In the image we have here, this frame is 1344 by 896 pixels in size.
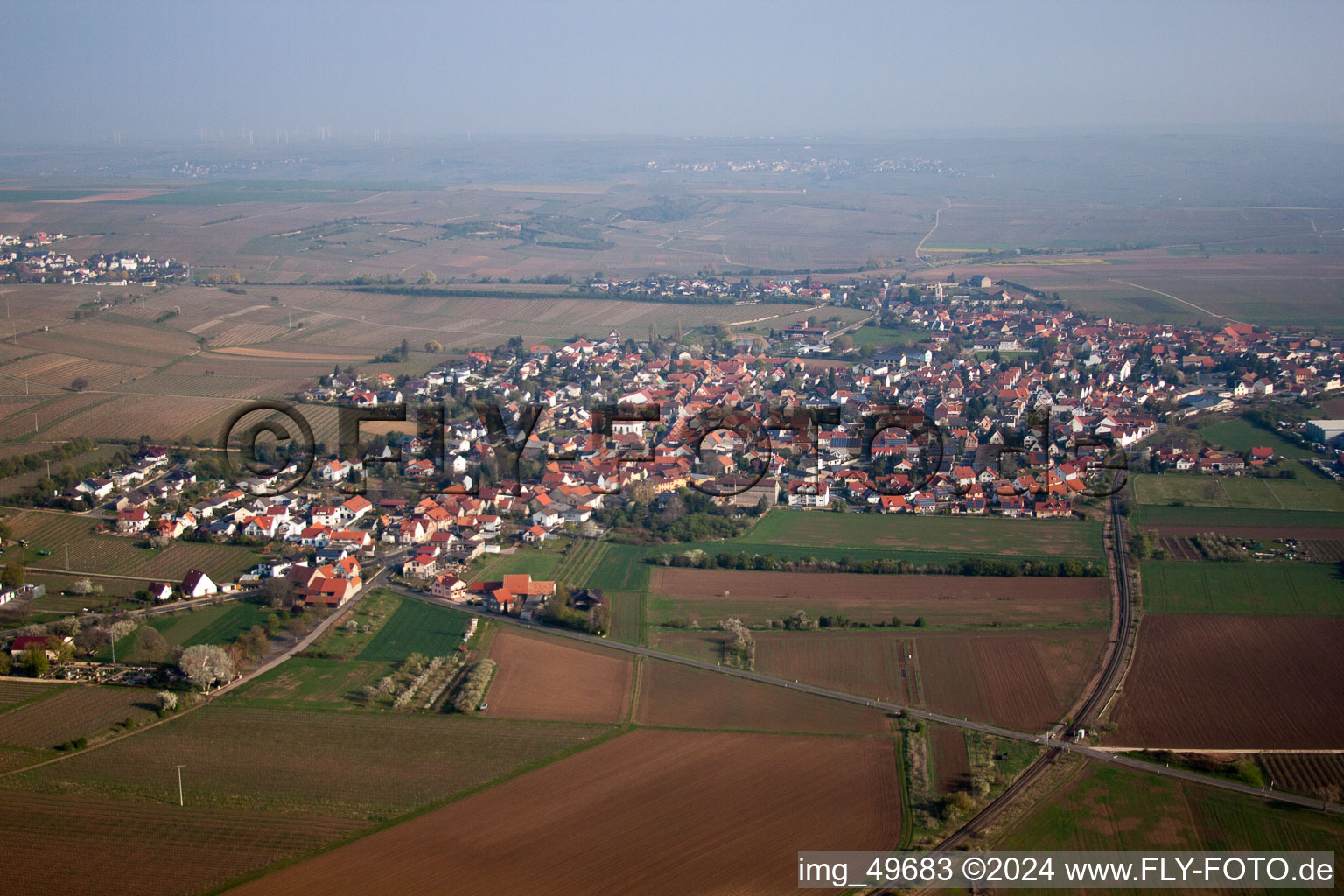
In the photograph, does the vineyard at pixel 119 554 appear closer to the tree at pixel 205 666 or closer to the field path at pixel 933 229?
the tree at pixel 205 666

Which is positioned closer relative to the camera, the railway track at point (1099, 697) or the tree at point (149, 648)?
the railway track at point (1099, 697)

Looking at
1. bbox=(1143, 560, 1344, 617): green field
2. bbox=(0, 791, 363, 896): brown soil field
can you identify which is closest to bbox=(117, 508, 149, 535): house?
bbox=(0, 791, 363, 896): brown soil field

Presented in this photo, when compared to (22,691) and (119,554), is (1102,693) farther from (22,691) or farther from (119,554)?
(119,554)

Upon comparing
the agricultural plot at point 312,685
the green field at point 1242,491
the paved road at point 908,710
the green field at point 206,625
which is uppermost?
the green field at point 1242,491

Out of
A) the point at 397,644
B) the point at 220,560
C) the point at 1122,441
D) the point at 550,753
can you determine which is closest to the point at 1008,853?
the point at 550,753

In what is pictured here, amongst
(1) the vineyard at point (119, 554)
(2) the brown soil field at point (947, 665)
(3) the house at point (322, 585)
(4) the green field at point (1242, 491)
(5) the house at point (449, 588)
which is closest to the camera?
(2) the brown soil field at point (947, 665)

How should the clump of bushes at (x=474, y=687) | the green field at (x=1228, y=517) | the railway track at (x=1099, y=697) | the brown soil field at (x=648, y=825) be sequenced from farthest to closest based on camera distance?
1. the green field at (x=1228, y=517)
2. the clump of bushes at (x=474, y=687)
3. the railway track at (x=1099, y=697)
4. the brown soil field at (x=648, y=825)

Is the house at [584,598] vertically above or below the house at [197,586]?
below

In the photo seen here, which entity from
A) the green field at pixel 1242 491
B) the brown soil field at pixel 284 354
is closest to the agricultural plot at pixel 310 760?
the green field at pixel 1242 491
